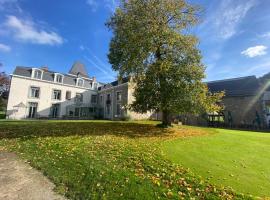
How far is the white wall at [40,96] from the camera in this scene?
32.8 m

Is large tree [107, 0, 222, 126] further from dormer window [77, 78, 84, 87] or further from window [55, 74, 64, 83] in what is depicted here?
dormer window [77, 78, 84, 87]

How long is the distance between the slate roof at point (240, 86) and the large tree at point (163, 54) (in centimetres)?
1920

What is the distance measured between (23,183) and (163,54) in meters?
14.0

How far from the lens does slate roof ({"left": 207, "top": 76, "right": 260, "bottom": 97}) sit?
30825 mm

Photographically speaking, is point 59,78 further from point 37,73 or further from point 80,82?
point 80,82

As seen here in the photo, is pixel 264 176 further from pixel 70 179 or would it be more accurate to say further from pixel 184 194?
pixel 70 179

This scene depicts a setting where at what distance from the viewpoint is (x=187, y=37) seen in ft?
50.5

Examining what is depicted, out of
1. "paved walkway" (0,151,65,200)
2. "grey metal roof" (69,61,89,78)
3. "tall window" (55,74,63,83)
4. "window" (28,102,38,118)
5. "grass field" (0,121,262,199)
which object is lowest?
"paved walkway" (0,151,65,200)

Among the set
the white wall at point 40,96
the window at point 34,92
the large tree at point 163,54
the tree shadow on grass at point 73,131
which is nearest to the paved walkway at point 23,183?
the tree shadow on grass at point 73,131

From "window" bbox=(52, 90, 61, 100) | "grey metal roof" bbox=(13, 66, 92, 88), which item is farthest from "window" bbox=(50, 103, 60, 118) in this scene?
"grey metal roof" bbox=(13, 66, 92, 88)

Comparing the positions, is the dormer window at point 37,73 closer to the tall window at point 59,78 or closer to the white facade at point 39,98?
the white facade at point 39,98

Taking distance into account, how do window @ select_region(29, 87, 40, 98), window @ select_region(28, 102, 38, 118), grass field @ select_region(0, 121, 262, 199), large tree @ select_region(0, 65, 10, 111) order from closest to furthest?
grass field @ select_region(0, 121, 262, 199), window @ select_region(28, 102, 38, 118), window @ select_region(29, 87, 40, 98), large tree @ select_region(0, 65, 10, 111)

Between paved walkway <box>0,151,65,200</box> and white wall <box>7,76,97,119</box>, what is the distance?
100ft

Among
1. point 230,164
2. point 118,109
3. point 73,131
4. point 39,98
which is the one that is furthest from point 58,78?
point 230,164
